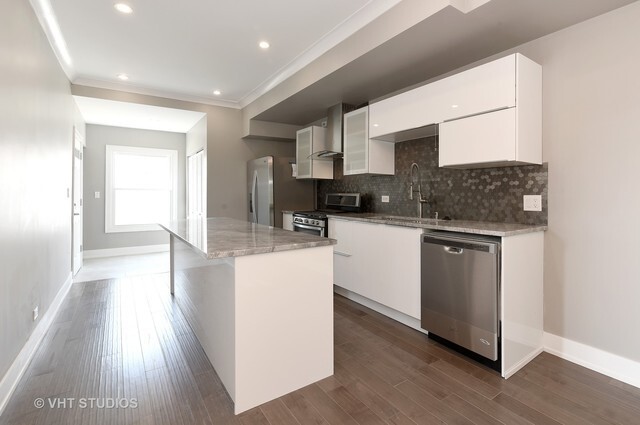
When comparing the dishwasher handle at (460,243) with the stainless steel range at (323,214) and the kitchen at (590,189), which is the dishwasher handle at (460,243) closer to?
Result: the kitchen at (590,189)

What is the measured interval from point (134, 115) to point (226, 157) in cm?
165

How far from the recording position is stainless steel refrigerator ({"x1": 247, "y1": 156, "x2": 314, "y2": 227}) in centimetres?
475

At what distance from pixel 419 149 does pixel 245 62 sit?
2.13 metres

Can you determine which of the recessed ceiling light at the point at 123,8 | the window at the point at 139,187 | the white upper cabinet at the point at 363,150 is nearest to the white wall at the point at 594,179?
the white upper cabinet at the point at 363,150

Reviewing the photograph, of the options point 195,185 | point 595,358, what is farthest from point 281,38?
point 195,185

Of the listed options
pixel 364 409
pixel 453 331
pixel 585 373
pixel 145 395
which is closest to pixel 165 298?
pixel 145 395

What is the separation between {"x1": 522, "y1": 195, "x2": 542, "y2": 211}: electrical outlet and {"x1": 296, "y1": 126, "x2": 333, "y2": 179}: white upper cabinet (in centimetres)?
270

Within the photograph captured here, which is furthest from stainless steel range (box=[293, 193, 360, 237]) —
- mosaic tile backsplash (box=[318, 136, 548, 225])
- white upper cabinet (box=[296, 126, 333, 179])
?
white upper cabinet (box=[296, 126, 333, 179])

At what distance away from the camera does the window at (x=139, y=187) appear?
617 centimetres

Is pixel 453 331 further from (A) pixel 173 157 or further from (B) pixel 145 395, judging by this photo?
(A) pixel 173 157

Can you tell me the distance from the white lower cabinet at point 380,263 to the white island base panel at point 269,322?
941 millimetres

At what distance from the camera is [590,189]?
2139 mm

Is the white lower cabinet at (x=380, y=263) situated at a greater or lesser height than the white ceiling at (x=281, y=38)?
lesser

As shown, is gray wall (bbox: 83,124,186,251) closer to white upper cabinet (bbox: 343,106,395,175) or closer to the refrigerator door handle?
the refrigerator door handle
